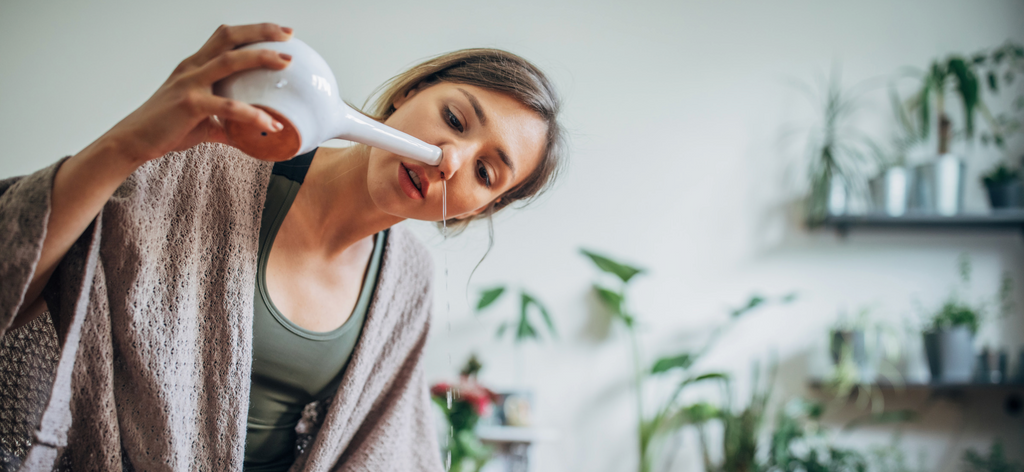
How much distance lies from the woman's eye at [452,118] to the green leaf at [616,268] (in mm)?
1237

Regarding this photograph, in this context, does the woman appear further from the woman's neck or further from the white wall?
the white wall

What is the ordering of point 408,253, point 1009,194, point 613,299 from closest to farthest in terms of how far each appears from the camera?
point 408,253 < point 613,299 < point 1009,194

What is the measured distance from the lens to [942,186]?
203 centimetres

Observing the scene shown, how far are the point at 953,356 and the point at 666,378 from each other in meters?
0.96

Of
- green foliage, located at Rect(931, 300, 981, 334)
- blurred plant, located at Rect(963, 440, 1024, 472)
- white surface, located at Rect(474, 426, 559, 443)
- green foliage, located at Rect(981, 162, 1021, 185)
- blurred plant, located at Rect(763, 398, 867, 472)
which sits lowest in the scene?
blurred plant, located at Rect(963, 440, 1024, 472)

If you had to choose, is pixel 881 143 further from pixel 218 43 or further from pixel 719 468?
pixel 218 43

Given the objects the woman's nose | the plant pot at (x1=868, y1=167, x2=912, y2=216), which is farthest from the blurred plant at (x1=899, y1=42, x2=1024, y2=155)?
the woman's nose

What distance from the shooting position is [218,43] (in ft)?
1.42

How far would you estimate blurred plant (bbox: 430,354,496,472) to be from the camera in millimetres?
1625

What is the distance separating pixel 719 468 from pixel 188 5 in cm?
200

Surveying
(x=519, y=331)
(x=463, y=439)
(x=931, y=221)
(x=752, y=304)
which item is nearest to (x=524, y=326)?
(x=519, y=331)

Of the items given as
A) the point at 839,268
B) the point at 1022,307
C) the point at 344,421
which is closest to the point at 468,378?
the point at 344,421

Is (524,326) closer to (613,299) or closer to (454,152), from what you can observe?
(613,299)

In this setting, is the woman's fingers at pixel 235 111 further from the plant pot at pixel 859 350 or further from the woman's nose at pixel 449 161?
the plant pot at pixel 859 350
